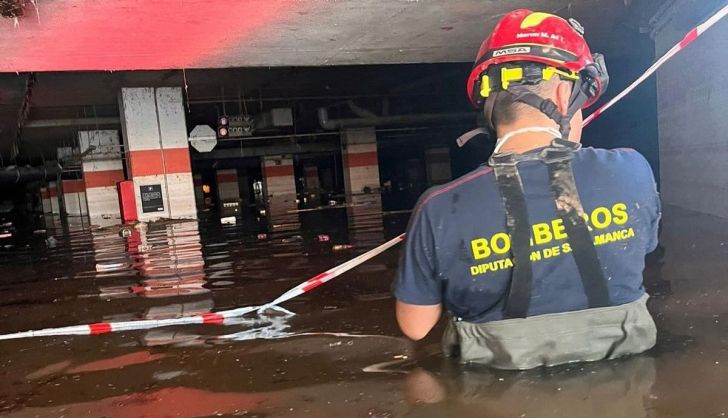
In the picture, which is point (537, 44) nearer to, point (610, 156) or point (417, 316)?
point (610, 156)

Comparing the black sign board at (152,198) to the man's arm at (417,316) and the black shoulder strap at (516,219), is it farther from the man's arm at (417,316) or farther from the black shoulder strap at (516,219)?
the black shoulder strap at (516,219)

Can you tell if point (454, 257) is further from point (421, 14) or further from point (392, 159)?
point (392, 159)

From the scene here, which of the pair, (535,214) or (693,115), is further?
(693,115)

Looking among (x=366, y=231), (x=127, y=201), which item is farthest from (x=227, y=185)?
(x=366, y=231)

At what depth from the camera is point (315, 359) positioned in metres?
3.08

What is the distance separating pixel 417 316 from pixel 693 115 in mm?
6510

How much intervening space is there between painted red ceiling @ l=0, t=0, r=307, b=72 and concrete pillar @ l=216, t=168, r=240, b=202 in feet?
94.6

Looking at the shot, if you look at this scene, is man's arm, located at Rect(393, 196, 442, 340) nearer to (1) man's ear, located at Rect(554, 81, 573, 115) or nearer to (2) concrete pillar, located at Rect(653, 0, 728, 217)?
(1) man's ear, located at Rect(554, 81, 573, 115)

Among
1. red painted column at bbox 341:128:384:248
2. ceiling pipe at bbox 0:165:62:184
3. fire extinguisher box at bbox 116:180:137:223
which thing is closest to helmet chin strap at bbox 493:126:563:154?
fire extinguisher box at bbox 116:180:137:223

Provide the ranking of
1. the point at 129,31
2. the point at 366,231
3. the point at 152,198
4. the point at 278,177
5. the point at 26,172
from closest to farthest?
the point at 129,31, the point at 366,231, the point at 152,198, the point at 278,177, the point at 26,172

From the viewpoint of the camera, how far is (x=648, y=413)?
2031mm

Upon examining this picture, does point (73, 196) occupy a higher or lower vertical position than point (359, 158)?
lower

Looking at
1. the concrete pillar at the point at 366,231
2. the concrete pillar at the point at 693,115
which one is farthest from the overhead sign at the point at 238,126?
the concrete pillar at the point at 693,115

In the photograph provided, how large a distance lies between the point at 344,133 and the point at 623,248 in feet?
77.1
